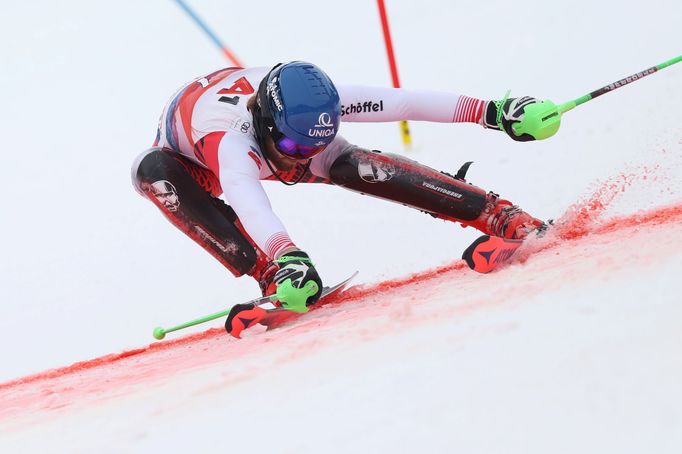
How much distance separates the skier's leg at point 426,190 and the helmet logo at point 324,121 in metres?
0.52

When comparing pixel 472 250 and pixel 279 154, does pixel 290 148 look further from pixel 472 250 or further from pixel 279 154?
pixel 472 250

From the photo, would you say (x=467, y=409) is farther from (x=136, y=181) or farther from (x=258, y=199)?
(x=136, y=181)

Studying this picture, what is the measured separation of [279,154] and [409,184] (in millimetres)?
577

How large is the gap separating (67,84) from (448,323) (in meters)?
6.01

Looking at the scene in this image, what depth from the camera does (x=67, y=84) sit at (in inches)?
306

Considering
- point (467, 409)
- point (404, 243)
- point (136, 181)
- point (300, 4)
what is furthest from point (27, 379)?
point (300, 4)

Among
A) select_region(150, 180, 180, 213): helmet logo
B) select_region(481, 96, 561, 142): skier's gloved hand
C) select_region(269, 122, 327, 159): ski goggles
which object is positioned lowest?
select_region(481, 96, 561, 142): skier's gloved hand

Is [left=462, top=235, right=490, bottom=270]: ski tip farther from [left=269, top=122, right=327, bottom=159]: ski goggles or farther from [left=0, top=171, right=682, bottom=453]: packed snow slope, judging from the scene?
[left=269, top=122, right=327, bottom=159]: ski goggles

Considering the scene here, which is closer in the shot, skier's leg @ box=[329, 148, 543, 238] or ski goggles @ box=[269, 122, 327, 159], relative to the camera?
ski goggles @ box=[269, 122, 327, 159]

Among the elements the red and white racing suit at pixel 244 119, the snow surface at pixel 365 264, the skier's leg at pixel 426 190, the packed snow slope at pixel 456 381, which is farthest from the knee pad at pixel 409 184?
the packed snow slope at pixel 456 381

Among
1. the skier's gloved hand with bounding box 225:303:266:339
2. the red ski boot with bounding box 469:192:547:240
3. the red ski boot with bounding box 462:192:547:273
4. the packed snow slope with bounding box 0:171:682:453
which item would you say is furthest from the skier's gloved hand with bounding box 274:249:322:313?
the red ski boot with bounding box 469:192:547:240

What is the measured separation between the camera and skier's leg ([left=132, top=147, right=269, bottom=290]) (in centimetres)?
396

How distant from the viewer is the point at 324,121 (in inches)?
137

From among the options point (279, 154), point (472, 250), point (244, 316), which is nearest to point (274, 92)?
point (279, 154)
